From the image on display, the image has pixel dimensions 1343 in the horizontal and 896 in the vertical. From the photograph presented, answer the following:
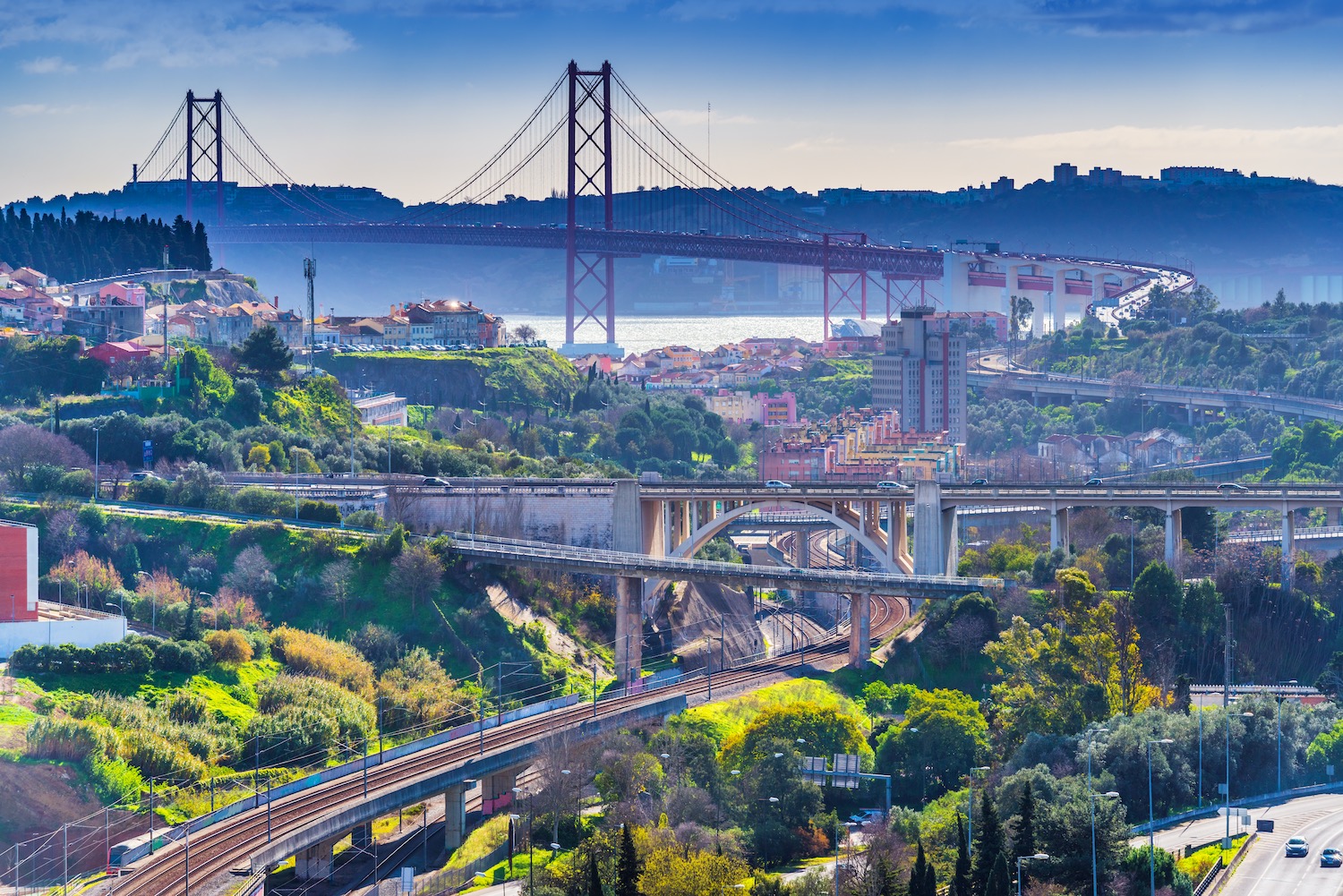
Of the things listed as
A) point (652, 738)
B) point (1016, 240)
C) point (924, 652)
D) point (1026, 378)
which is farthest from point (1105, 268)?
point (652, 738)

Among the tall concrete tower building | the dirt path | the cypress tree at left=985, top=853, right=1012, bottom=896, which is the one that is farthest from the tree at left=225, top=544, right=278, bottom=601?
the tall concrete tower building

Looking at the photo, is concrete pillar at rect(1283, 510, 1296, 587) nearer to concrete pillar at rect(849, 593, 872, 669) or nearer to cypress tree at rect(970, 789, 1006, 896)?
concrete pillar at rect(849, 593, 872, 669)

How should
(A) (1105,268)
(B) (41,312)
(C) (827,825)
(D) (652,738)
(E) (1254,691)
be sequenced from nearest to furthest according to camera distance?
(C) (827,825) < (D) (652,738) < (E) (1254,691) < (B) (41,312) < (A) (1105,268)

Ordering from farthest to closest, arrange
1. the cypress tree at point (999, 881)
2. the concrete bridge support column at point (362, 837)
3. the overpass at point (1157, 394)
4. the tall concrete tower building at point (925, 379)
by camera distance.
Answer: the tall concrete tower building at point (925, 379) → the overpass at point (1157, 394) → the concrete bridge support column at point (362, 837) → the cypress tree at point (999, 881)

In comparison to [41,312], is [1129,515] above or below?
below

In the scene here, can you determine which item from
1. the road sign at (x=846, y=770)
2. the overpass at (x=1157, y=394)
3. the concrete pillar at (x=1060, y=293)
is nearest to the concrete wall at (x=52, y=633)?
the road sign at (x=846, y=770)

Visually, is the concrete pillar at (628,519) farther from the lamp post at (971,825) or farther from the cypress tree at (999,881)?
the cypress tree at (999,881)

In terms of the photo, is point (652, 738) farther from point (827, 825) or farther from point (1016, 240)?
point (1016, 240)
